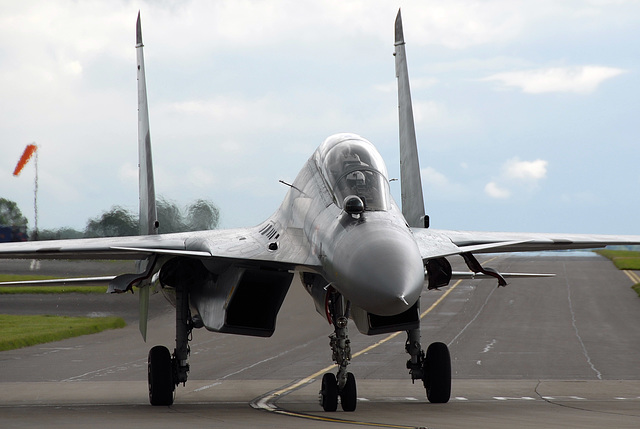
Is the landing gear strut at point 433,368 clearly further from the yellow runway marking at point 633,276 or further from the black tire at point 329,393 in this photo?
the yellow runway marking at point 633,276

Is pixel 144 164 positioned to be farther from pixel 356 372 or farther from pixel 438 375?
pixel 438 375

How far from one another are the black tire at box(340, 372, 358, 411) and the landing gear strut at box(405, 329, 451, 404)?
1975mm

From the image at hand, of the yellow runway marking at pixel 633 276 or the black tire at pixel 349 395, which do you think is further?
the yellow runway marking at pixel 633 276

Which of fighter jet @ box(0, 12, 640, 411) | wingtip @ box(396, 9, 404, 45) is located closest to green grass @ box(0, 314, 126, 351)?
fighter jet @ box(0, 12, 640, 411)

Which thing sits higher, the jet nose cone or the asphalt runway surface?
the jet nose cone

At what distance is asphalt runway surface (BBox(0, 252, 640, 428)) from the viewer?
12164mm

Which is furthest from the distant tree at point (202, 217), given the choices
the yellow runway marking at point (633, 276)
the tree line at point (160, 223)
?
the yellow runway marking at point (633, 276)

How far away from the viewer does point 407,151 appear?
1845cm

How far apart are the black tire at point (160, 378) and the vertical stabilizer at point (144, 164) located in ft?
14.2

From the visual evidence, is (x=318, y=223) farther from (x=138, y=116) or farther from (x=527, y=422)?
(x=138, y=116)

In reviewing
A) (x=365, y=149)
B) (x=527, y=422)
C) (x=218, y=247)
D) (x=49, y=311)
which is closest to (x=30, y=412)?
(x=218, y=247)

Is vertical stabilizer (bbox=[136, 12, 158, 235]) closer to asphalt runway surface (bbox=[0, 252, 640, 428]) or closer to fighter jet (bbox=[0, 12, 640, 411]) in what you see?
fighter jet (bbox=[0, 12, 640, 411])

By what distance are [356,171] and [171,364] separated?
16.8 feet

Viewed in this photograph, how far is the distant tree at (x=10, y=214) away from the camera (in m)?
39.0
